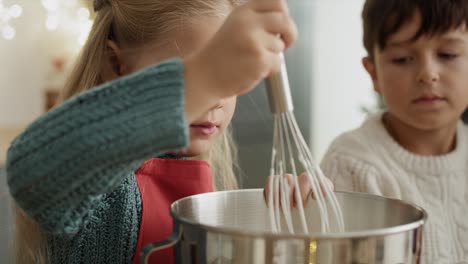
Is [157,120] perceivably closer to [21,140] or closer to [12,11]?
[21,140]

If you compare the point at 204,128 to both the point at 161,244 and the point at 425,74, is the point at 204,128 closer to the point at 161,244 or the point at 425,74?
the point at 161,244

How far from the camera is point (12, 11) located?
2609 millimetres

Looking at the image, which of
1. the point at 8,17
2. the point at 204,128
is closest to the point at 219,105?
the point at 204,128

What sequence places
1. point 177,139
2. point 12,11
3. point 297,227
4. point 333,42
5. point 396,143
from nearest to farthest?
point 177,139 → point 297,227 → point 396,143 → point 333,42 → point 12,11

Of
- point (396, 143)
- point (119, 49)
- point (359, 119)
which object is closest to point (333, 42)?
point (359, 119)

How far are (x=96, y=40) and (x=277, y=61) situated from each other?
0.34 meters

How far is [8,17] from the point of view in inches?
102

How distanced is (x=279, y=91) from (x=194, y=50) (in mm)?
191

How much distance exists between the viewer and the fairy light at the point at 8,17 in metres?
2.57

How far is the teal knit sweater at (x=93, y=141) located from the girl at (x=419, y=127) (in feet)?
1.94

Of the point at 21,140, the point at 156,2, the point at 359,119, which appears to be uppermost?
the point at 156,2

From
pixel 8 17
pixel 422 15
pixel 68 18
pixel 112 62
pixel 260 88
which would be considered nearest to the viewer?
pixel 112 62

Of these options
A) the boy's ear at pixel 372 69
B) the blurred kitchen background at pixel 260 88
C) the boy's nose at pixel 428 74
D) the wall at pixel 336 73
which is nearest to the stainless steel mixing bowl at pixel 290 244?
the boy's nose at pixel 428 74

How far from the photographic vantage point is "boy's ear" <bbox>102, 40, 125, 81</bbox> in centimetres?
77
